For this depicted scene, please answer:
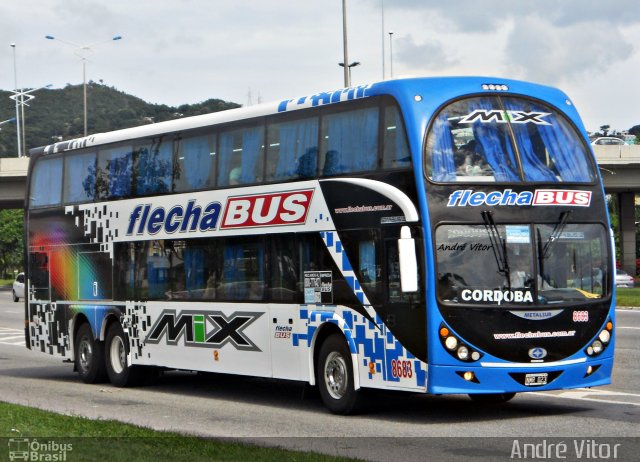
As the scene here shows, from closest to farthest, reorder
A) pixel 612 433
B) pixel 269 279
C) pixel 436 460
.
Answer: pixel 436 460, pixel 612 433, pixel 269 279

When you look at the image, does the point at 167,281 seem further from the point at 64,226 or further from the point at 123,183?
the point at 64,226

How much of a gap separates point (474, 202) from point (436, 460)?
376 centimetres

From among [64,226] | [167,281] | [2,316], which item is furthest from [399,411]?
[2,316]

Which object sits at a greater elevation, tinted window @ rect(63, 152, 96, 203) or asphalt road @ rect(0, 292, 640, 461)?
tinted window @ rect(63, 152, 96, 203)

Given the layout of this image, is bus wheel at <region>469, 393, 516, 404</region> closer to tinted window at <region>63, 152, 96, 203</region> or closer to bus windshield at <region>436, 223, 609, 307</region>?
bus windshield at <region>436, 223, 609, 307</region>

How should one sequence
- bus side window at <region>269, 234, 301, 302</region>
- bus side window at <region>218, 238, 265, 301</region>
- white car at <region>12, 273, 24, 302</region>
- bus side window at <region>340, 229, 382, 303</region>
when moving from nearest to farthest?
bus side window at <region>340, 229, 382, 303</region> → bus side window at <region>269, 234, 301, 302</region> → bus side window at <region>218, 238, 265, 301</region> → white car at <region>12, 273, 24, 302</region>

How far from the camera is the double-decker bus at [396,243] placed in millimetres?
14227

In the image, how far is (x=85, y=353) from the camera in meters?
21.9

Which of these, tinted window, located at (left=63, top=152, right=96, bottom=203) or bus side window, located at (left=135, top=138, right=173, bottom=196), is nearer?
bus side window, located at (left=135, top=138, right=173, bottom=196)

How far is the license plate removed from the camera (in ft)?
46.7

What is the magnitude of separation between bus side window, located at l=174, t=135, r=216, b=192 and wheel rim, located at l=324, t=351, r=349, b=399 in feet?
12.3

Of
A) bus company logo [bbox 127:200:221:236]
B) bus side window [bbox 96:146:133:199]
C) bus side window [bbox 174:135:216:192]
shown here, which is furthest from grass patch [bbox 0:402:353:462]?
bus side window [bbox 96:146:133:199]

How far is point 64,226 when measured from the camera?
886 inches

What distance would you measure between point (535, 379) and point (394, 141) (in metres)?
3.13
